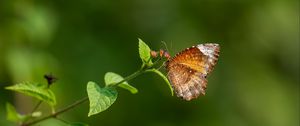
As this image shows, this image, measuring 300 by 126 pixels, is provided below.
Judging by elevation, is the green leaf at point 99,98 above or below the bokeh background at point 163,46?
below

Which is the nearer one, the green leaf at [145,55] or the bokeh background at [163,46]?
the green leaf at [145,55]

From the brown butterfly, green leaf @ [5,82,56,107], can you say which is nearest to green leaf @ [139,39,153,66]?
the brown butterfly

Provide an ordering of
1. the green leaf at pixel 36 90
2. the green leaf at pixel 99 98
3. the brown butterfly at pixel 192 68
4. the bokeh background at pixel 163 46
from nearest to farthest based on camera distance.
Result: the green leaf at pixel 99 98 → the green leaf at pixel 36 90 → the brown butterfly at pixel 192 68 → the bokeh background at pixel 163 46

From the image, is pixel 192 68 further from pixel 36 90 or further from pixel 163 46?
pixel 163 46

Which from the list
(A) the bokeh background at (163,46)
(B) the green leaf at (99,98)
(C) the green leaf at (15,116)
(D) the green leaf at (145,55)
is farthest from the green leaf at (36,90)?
(A) the bokeh background at (163,46)

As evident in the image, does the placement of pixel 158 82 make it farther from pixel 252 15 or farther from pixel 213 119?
pixel 252 15

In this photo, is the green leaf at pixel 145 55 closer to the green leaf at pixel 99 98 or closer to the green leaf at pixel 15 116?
the green leaf at pixel 99 98

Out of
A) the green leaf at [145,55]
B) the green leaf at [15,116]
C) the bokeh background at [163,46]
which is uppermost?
the bokeh background at [163,46]
